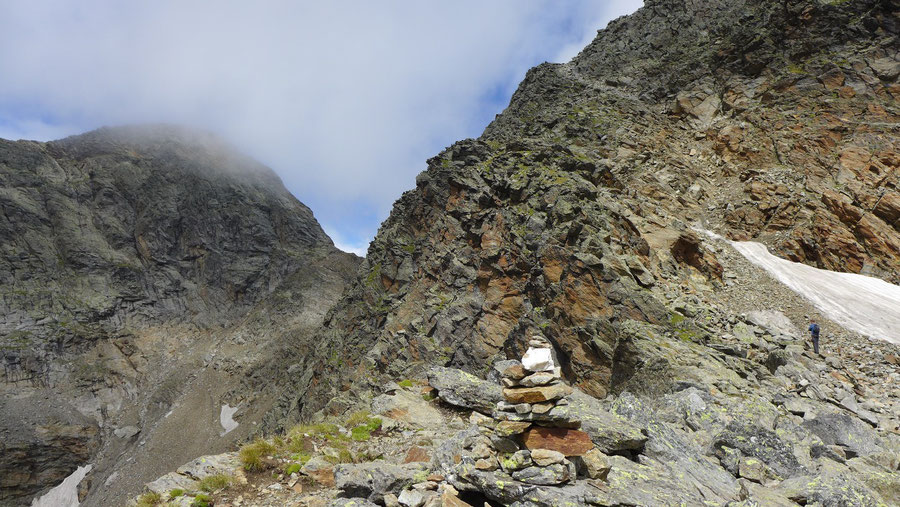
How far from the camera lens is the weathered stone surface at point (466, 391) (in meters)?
15.7

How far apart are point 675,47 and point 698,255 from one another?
44973mm

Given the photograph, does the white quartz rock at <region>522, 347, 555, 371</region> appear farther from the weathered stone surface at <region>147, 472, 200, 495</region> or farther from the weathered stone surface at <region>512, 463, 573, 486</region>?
the weathered stone surface at <region>147, 472, 200, 495</region>

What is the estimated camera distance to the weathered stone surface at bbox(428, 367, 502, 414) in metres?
15.7

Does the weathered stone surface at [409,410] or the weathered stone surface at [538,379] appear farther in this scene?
the weathered stone surface at [409,410]

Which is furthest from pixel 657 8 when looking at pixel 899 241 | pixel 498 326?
pixel 498 326

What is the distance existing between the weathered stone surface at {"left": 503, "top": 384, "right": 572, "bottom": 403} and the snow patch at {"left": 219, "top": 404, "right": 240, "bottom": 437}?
99020 millimetres

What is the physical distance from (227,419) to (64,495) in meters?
30.1

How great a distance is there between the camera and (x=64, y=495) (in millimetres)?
82000

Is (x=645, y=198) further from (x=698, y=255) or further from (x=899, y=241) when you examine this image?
(x=899, y=241)

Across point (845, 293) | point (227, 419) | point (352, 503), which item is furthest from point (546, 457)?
point (227, 419)

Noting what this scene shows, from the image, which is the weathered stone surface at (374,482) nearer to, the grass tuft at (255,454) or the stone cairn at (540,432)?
the stone cairn at (540,432)

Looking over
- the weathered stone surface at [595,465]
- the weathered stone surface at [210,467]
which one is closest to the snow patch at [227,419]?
the weathered stone surface at [210,467]

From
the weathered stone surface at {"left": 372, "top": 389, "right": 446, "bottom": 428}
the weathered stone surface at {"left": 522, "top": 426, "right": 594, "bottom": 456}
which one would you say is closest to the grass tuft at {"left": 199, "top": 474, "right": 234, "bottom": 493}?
the weathered stone surface at {"left": 372, "top": 389, "right": 446, "bottom": 428}

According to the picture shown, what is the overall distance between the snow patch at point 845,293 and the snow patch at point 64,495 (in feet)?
383
